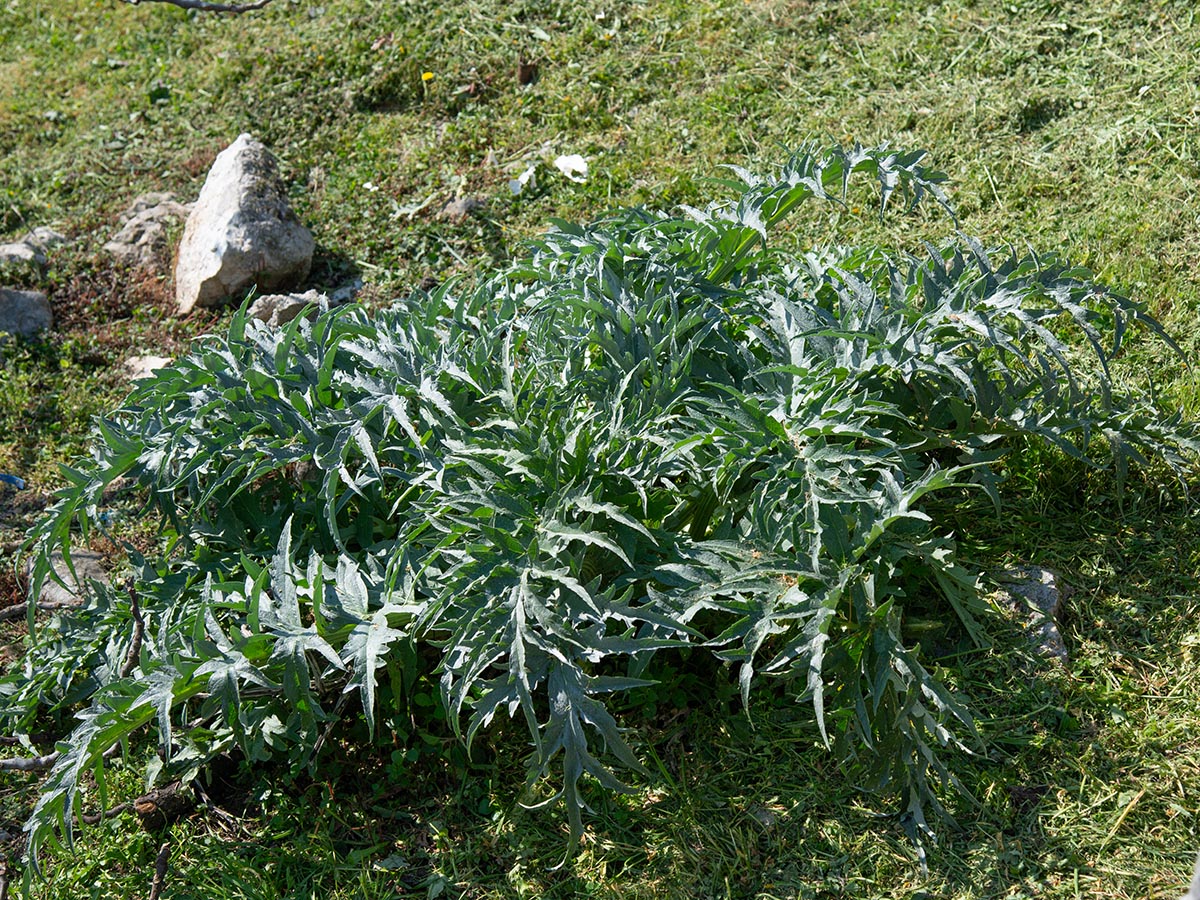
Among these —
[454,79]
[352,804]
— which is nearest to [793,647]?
[352,804]

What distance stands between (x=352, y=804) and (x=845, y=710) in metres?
1.30

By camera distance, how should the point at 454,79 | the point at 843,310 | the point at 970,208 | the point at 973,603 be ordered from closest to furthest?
the point at 973,603 → the point at 843,310 → the point at 970,208 → the point at 454,79

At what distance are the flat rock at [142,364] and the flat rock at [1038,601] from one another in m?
3.29

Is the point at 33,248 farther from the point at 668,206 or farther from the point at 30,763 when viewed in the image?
the point at 30,763

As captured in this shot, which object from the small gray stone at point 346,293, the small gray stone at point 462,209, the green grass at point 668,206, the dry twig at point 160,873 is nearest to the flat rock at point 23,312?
the green grass at point 668,206

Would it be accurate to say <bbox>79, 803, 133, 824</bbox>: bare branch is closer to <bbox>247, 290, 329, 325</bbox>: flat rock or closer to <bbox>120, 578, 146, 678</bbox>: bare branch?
<bbox>120, 578, 146, 678</bbox>: bare branch

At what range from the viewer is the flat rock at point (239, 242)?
485 cm

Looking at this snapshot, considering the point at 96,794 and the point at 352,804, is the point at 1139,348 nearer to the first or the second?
the point at 352,804

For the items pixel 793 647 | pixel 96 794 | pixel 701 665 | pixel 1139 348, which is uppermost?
pixel 793 647

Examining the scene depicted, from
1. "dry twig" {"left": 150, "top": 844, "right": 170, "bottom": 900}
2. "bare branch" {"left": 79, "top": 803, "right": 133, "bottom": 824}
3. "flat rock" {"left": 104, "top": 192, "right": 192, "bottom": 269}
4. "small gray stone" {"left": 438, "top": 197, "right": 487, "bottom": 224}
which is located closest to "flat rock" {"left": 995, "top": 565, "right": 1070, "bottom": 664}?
"dry twig" {"left": 150, "top": 844, "right": 170, "bottom": 900}

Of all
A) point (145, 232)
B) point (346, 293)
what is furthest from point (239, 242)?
point (145, 232)

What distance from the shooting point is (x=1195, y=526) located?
3205 millimetres

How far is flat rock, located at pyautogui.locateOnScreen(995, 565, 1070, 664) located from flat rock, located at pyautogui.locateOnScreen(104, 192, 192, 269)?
3.97m

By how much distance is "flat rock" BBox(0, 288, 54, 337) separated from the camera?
4.89 metres
